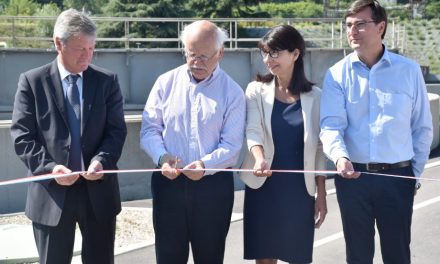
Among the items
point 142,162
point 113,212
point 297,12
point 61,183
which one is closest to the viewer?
point 61,183

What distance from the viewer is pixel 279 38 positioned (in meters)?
5.14

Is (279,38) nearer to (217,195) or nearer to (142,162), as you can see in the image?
(217,195)

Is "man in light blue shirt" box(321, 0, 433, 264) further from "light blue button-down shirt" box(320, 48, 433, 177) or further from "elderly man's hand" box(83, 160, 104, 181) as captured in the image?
"elderly man's hand" box(83, 160, 104, 181)

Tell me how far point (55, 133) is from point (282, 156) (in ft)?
5.07

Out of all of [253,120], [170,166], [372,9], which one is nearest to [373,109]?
[372,9]

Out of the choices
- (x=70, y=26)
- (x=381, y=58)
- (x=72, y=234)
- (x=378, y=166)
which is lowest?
(x=72, y=234)

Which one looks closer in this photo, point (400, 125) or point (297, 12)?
point (400, 125)

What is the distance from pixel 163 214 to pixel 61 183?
29.5 inches

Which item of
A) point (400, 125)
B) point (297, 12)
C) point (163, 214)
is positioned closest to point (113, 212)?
point (163, 214)

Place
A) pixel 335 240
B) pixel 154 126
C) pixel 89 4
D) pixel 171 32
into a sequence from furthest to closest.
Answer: pixel 89 4 → pixel 171 32 → pixel 335 240 → pixel 154 126

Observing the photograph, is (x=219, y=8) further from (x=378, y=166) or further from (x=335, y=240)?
(x=378, y=166)

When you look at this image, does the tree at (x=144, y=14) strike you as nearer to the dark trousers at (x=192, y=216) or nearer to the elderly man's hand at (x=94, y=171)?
the dark trousers at (x=192, y=216)

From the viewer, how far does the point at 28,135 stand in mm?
4781

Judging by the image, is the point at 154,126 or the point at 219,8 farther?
the point at 219,8
